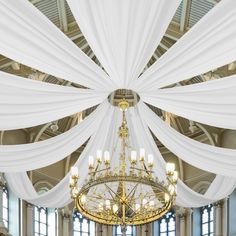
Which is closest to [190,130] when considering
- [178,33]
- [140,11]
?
[178,33]

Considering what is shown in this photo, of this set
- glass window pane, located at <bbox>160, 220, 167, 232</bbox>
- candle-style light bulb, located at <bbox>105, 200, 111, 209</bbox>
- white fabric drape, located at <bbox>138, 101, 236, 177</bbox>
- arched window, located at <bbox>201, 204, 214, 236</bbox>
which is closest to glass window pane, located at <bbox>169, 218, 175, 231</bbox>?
glass window pane, located at <bbox>160, 220, 167, 232</bbox>

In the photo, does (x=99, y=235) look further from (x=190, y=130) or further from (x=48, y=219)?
(x=190, y=130)

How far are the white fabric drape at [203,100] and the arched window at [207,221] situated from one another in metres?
8.52

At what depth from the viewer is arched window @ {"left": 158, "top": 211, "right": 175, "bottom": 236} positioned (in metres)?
22.8

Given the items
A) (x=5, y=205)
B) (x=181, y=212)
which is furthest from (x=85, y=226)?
(x=5, y=205)

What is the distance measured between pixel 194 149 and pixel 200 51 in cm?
274

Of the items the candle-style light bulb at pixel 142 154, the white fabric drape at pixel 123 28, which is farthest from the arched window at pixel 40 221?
the white fabric drape at pixel 123 28

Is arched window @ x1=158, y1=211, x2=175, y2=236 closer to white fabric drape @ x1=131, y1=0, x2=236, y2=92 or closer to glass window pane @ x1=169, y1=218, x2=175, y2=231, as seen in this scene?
glass window pane @ x1=169, y1=218, x2=175, y2=231

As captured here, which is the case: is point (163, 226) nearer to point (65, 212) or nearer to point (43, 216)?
point (65, 212)

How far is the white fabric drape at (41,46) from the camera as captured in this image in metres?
11.6

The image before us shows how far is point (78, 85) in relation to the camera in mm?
20422

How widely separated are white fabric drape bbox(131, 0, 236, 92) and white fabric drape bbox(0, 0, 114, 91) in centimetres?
85

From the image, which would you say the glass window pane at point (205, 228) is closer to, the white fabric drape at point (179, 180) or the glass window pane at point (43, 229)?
the glass window pane at point (43, 229)

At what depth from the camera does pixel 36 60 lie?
1252 centimetres
